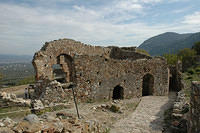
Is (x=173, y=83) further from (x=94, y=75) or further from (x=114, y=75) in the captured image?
(x=94, y=75)

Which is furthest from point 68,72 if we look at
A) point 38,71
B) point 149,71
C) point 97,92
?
point 149,71

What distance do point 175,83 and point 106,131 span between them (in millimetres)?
15590

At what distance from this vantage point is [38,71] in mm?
13891

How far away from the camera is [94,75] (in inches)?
529

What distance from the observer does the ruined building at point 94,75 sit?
12.7 meters

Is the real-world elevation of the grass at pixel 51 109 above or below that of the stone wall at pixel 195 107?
below

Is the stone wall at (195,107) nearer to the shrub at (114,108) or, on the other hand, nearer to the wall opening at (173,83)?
the shrub at (114,108)

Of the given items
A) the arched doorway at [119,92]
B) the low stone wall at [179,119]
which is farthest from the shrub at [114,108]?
the arched doorway at [119,92]

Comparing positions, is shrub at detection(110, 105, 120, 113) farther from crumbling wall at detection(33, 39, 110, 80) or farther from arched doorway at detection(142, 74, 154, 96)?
arched doorway at detection(142, 74, 154, 96)

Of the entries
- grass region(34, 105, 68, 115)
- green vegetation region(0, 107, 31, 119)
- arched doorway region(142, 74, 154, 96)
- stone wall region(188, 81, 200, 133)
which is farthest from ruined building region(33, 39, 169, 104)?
stone wall region(188, 81, 200, 133)

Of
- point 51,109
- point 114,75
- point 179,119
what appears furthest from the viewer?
point 114,75

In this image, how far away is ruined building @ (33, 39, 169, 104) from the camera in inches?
501

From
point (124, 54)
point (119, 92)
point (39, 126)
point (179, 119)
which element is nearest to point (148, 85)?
point (119, 92)

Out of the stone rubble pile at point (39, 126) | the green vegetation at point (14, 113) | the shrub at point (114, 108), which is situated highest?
the stone rubble pile at point (39, 126)
